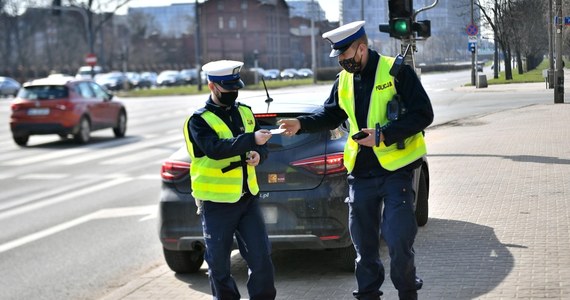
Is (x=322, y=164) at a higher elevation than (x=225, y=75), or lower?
lower

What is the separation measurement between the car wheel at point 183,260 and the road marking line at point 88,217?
111 inches

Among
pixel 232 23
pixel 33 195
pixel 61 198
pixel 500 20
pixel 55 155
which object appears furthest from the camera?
pixel 232 23

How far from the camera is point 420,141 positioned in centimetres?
569

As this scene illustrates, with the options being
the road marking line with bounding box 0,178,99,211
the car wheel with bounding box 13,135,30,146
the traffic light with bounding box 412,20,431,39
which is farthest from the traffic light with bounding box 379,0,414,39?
the car wheel with bounding box 13,135,30,146

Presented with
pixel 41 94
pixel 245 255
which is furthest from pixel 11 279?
pixel 41 94

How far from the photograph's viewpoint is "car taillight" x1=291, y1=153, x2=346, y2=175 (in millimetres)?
7602

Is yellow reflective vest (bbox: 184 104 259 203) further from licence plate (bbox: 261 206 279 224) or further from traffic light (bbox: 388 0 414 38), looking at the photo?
traffic light (bbox: 388 0 414 38)

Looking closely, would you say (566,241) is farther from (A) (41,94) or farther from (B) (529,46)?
(B) (529,46)

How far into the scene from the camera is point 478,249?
8180mm

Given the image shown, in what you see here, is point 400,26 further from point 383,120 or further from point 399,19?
point 383,120

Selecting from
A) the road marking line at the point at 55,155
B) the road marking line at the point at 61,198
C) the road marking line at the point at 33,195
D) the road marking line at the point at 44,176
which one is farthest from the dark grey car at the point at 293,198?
the road marking line at the point at 55,155

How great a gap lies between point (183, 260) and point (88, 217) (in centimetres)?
438

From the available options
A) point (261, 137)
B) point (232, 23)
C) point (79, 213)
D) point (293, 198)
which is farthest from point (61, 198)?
point (232, 23)

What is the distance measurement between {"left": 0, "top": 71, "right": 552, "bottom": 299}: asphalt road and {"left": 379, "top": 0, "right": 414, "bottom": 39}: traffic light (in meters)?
1.89
